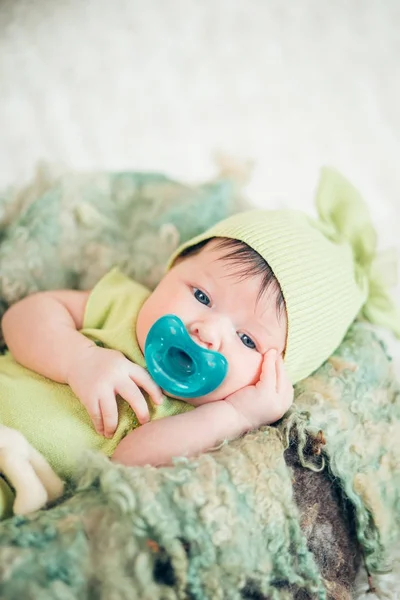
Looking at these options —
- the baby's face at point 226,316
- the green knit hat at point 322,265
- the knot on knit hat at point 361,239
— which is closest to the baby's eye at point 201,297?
the baby's face at point 226,316

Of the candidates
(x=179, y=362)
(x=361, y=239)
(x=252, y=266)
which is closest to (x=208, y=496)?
(x=179, y=362)

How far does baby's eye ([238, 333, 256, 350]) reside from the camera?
0.94m

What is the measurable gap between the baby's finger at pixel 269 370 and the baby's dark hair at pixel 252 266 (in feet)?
0.19

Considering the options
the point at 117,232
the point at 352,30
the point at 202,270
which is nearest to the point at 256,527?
the point at 202,270

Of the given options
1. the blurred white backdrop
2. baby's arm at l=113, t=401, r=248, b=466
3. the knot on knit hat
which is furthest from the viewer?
the blurred white backdrop

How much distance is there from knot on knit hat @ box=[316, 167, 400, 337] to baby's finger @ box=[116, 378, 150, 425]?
44 centimetres

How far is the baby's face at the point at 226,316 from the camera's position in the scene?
91 centimetres

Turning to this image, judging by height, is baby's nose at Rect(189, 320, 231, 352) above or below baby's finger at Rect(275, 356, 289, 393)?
above

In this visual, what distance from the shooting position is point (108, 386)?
35.5 inches

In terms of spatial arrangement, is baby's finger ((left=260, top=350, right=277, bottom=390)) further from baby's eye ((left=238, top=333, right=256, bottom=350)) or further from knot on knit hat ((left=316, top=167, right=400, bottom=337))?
knot on knit hat ((left=316, top=167, right=400, bottom=337))

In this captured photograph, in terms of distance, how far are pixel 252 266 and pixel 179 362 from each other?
172mm

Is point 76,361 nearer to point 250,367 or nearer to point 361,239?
point 250,367

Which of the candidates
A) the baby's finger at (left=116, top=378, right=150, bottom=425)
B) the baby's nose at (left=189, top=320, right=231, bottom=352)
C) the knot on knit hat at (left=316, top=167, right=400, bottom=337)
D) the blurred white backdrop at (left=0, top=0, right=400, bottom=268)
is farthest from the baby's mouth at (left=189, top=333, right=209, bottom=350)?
the blurred white backdrop at (left=0, top=0, right=400, bottom=268)

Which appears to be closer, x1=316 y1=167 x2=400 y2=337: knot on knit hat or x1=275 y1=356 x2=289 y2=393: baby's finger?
x1=275 y1=356 x2=289 y2=393: baby's finger
